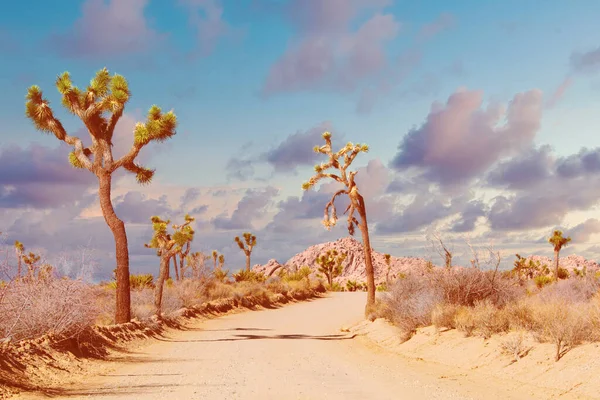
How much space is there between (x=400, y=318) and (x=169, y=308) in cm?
1445

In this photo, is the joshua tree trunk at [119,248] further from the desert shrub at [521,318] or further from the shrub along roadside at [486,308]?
the desert shrub at [521,318]

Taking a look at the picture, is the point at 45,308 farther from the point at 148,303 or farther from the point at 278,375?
the point at 148,303

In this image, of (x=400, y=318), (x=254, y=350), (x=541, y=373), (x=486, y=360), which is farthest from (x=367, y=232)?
(x=541, y=373)

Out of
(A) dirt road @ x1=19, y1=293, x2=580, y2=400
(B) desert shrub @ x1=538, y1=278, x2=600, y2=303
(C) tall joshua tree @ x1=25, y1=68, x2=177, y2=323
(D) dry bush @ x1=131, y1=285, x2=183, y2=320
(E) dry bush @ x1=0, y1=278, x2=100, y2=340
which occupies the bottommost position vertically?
(A) dirt road @ x1=19, y1=293, x2=580, y2=400

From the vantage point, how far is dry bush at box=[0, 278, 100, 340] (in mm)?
14336

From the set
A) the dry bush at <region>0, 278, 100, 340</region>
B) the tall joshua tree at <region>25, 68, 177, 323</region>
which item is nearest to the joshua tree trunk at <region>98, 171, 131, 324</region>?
the tall joshua tree at <region>25, 68, 177, 323</region>

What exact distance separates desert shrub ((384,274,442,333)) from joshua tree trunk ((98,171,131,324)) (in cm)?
989

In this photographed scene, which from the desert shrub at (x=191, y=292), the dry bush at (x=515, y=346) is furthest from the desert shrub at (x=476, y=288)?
the desert shrub at (x=191, y=292)

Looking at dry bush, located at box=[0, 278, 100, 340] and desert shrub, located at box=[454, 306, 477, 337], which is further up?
dry bush, located at box=[0, 278, 100, 340]

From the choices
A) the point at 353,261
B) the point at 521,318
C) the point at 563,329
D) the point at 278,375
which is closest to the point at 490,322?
the point at 521,318

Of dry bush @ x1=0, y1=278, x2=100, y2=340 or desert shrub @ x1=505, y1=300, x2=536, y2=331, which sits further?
desert shrub @ x1=505, y1=300, x2=536, y2=331

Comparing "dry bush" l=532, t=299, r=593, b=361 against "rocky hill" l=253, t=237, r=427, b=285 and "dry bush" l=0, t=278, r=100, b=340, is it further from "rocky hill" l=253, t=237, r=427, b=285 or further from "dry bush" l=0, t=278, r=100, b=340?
"rocky hill" l=253, t=237, r=427, b=285

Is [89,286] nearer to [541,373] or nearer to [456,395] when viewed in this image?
[456,395]

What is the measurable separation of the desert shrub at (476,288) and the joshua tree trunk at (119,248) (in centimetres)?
1126
